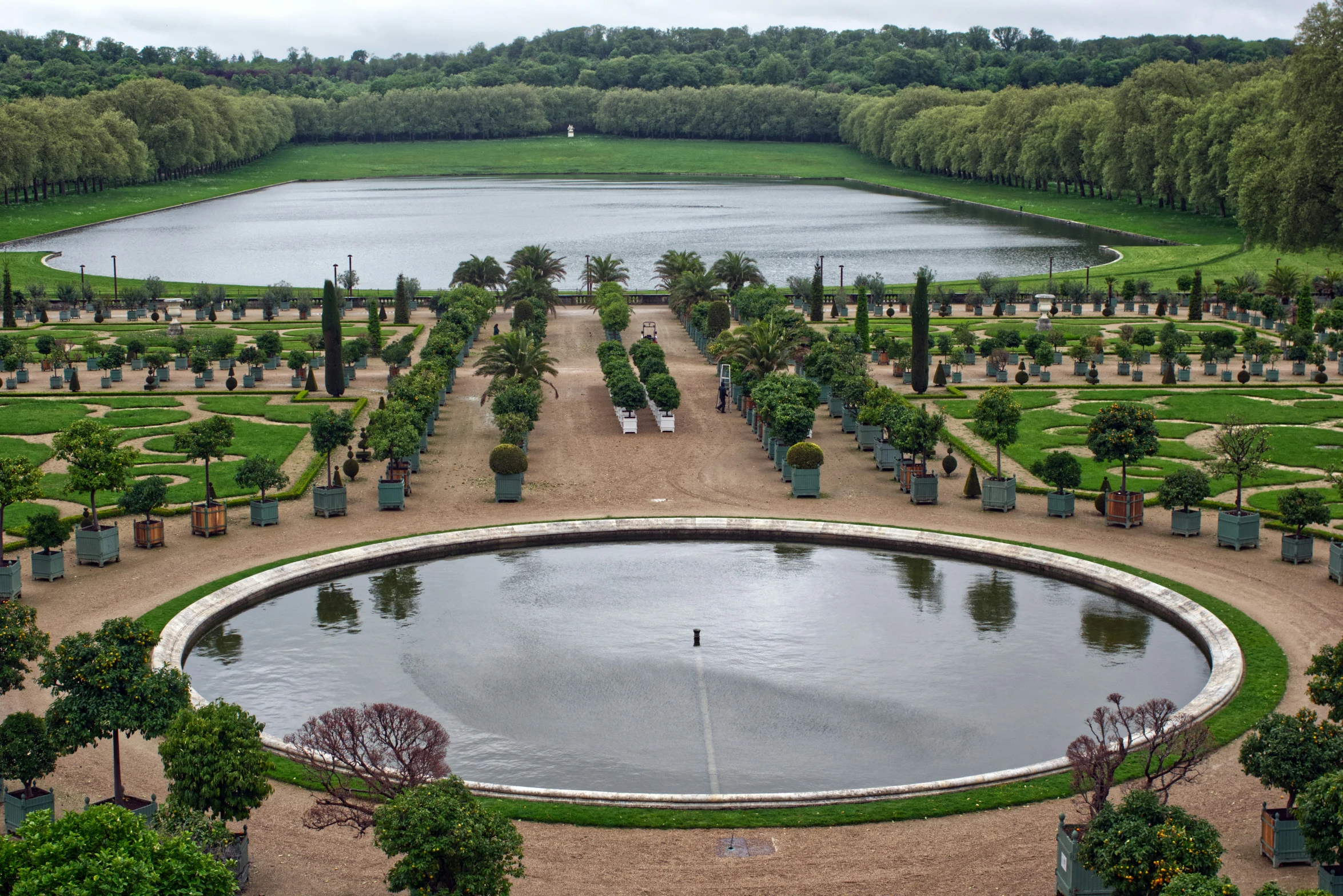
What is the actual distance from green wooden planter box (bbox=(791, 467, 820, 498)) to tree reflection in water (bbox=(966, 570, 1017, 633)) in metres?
7.59

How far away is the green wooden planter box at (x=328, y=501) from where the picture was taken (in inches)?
1500

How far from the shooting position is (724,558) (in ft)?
115

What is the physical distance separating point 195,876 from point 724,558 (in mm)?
21475

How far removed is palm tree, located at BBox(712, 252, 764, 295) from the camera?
85.5 meters

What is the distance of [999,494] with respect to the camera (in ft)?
127

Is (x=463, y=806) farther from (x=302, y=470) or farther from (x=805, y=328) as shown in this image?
(x=805, y=328)

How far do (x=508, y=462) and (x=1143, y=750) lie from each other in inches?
855

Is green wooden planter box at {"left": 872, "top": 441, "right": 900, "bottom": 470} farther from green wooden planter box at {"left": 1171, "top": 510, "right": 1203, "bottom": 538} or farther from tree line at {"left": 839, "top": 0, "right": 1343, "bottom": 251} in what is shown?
tree line at {"left": 839, "top": 0, "right": 1343, "bottom": 251}

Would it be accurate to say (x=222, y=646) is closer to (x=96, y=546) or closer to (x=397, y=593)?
(x=397, y=593)

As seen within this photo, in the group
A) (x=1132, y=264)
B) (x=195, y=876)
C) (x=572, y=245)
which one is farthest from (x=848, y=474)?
(x=572, y=245)

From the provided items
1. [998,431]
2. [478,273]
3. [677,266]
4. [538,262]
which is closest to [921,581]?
[998,431]

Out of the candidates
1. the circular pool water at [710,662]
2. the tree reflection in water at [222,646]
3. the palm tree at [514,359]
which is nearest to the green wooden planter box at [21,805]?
the circular pool water at [710,662]

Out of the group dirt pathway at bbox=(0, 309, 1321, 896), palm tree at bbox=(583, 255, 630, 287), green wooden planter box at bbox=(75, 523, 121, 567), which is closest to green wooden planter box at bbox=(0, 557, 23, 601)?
dirt pathway at bbox=(0, 309, 1321, 896)

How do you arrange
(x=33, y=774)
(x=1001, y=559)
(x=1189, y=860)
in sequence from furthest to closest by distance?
1. (x=1001, y=559)
2. (x=33, y=774)
3. (x=1189, y=860)
